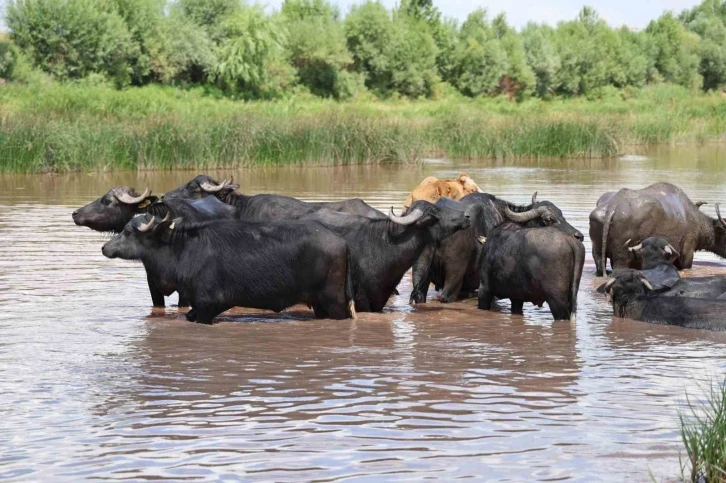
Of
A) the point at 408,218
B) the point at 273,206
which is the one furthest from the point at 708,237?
the point at 273,206

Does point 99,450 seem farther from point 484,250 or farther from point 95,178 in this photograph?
point 95,178

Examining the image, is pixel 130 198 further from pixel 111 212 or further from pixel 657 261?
pixel 657 261

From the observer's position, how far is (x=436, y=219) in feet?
35.1

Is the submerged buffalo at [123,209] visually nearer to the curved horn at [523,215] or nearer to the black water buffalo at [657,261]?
the curved horn at [523,215]

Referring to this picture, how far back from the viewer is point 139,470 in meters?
5.98

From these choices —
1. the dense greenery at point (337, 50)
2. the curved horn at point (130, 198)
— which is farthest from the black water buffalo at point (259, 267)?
the dense greenery at point (337, 50)

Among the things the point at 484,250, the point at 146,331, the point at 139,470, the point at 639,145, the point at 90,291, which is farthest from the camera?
the point at 639,145

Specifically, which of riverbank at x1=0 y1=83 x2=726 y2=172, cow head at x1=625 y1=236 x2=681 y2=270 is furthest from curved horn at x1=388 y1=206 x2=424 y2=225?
riverbank at x1=0 y1=83 x2=726 y2=172

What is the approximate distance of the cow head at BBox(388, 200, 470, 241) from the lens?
420 inches

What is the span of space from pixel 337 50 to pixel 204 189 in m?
56.3

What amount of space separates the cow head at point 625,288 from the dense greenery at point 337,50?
43.1 m

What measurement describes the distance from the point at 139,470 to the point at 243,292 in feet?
13.4

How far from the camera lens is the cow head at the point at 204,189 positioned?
41.7 feet

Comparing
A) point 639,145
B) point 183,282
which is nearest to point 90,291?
point 183,282
